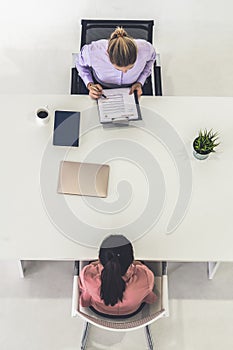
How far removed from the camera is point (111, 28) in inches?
108

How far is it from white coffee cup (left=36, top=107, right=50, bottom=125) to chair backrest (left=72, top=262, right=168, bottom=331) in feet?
2.69

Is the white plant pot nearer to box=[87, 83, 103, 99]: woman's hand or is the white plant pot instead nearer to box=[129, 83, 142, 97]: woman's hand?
box=[129, 83, 142, 97]: woman's hand

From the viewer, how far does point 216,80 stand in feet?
11.5

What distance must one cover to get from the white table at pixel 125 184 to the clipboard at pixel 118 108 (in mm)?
48

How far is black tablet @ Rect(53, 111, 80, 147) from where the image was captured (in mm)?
→ 2453

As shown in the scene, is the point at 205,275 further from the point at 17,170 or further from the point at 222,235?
the point at 17,170

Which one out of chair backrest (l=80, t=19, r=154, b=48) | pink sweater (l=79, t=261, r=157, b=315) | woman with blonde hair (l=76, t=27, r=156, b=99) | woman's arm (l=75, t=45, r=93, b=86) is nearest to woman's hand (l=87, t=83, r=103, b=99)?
woman with blonde hair (l=76, t=27, r=156, b=99)

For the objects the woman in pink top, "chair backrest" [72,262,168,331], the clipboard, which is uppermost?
the clipboard

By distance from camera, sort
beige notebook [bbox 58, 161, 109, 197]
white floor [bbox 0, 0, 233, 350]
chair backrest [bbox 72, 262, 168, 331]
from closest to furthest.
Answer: chair backrest [bbox 72, 262, 168, 331] < beige notebook [bbox 58, 161, 109, 197] < white floor [bbox 0, 0, 233, 350]

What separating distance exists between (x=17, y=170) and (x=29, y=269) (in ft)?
2.50

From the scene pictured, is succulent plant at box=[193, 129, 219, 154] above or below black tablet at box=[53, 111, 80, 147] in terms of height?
below

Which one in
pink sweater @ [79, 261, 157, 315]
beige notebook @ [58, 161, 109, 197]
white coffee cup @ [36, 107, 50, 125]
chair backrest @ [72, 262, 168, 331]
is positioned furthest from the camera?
white coffee cup @ [36, 107, 50, 125]

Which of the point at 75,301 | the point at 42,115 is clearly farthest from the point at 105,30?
the point at 75,301

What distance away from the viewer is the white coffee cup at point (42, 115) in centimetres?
245
